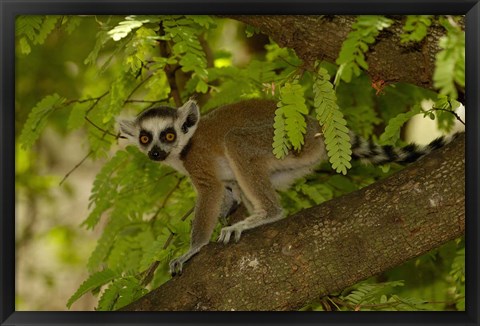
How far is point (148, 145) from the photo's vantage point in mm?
4805

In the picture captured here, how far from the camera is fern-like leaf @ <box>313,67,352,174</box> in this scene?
3389 mm

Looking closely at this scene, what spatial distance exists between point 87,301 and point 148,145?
16.8ft

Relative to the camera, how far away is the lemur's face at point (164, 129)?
186 inches

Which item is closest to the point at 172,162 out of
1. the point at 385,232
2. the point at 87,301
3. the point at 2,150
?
the point at 2,150

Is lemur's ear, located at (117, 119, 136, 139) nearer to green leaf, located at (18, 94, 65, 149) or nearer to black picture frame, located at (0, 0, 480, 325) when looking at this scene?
green leaf, located at (18, 94, 65, 149)

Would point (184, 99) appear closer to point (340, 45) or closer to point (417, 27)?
point (340, 45)

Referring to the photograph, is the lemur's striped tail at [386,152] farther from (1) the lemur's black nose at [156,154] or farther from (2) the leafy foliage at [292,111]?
(1) the lemur's black nose at [156,154]

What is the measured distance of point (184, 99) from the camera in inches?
219

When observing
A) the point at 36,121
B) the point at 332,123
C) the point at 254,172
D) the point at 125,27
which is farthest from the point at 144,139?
the point at 332,123

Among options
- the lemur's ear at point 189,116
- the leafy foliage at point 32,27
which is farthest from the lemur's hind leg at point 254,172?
the leafy foliage at point 32,27

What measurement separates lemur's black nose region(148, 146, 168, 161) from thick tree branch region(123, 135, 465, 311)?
1065mm

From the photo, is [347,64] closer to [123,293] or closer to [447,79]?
[447,79]

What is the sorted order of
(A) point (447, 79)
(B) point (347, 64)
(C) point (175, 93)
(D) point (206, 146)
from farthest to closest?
(C) point (175, 93) → (D) point (206, 146) → (B) point (347, 64) → (A) point (447, 79)

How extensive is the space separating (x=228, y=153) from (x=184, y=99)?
113 centimetres
